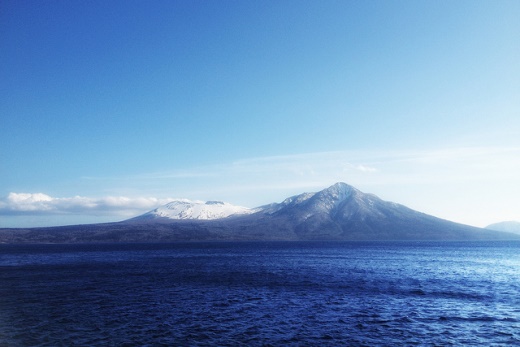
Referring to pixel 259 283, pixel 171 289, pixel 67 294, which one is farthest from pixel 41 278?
pixel 259 283

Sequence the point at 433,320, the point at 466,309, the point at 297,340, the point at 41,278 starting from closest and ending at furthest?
the point at 297,340 → the point at 433,320 → the point at 466,309 → the point at 41,278

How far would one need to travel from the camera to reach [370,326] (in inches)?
1410

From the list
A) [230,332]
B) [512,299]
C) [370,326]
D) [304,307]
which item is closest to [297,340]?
[230,332]

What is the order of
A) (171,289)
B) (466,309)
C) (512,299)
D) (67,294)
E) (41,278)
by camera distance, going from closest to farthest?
(466,309)
(512,299)
(67,294)
(171,289)
(41,278)

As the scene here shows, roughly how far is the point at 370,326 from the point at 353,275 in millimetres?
43561

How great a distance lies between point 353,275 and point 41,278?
64860 millimetres

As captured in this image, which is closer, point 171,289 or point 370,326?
point 370,326

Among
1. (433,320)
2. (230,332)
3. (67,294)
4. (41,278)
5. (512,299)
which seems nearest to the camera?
(230,332)

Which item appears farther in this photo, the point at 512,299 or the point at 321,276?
the point at 321,276

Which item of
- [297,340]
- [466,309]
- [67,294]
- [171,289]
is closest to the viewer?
[297,340]

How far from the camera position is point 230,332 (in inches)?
1314

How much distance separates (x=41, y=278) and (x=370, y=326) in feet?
224

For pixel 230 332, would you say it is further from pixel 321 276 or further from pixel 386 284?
pixel 321 276

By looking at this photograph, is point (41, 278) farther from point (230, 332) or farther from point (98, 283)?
point (230, 332)
